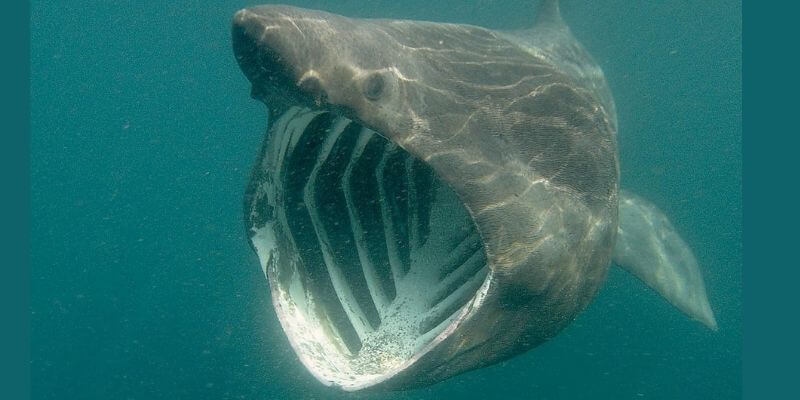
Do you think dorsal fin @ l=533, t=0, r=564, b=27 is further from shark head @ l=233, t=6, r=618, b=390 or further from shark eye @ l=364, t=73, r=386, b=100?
shark eye @ l=364, t=73, r=386, b=100

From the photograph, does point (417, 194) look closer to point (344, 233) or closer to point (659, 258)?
point (344, 233)

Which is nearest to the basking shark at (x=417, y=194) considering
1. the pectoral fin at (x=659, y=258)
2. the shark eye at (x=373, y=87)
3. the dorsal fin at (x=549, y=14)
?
the shark eye at (x=373, y=87)

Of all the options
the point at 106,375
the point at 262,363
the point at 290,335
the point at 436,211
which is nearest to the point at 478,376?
the point at 262,363

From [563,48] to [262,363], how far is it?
9.76 metres

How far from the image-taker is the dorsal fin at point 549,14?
8.65 meters

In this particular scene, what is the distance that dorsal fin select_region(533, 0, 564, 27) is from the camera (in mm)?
8648

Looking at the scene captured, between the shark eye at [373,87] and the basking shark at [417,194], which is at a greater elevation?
the shark eye at [373,87]

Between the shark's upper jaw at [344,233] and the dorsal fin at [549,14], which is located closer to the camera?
the shark's upper jaw at [344,233]

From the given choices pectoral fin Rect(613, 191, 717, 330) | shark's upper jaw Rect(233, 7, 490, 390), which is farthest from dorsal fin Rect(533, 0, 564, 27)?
shark's upper jaw Rect(233, 7, 490, 390)

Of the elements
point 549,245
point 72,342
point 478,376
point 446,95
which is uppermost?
point 446,95

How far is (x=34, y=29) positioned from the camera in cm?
4316

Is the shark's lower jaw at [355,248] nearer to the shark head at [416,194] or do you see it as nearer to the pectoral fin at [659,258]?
the shark head at [416,194]

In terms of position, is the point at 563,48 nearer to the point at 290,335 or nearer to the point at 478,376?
the point at 290,335

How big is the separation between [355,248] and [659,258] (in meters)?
3.46
